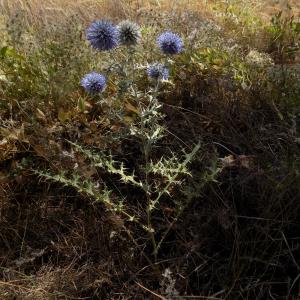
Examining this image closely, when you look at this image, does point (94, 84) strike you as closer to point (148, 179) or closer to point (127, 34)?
point (127, 34)

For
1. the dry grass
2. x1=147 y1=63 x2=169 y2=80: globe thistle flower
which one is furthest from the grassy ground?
the dry grass

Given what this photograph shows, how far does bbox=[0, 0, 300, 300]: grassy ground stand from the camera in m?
2.07

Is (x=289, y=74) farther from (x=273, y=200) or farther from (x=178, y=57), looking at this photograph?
(x=273, y=200)

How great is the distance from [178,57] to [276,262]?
168cm

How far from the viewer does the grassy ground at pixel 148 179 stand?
6.79 feet

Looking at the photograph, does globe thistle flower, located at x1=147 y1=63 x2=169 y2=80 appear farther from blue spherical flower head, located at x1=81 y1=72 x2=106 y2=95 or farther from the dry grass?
the dry grass

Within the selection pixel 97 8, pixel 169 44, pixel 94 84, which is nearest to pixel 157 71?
pixel 169 44

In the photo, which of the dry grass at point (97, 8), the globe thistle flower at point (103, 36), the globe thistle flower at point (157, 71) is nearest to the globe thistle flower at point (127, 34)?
the globe thistle flower at point (103, 36)

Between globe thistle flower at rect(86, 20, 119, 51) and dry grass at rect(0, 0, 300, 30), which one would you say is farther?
dry grass at rect(0, 0, 300, 30)

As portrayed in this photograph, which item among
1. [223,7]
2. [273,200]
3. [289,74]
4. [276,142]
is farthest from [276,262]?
[223,7]

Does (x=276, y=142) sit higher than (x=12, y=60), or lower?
lower

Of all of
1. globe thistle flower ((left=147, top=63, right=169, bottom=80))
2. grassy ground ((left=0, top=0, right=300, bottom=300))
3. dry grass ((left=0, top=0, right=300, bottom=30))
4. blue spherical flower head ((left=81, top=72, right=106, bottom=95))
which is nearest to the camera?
grassy ground ((left=0, top=0, right=300, bottom=300))

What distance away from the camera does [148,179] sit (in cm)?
249

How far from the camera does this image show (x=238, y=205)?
7.57 ft
